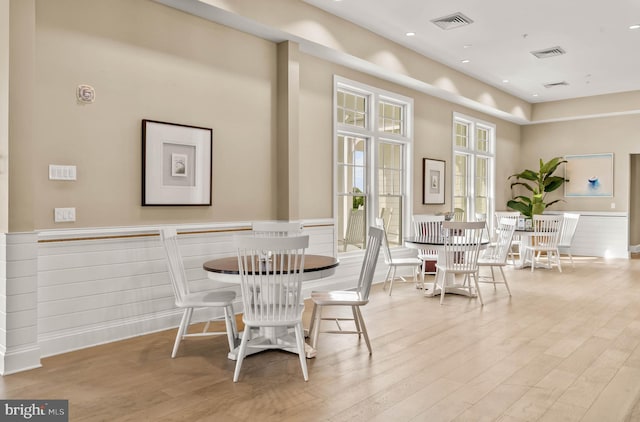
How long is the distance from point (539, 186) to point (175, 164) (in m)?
8.35

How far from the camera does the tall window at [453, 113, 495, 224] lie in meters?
8.98

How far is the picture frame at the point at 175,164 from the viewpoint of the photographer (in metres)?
4.22

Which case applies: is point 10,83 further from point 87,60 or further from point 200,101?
point 200,101

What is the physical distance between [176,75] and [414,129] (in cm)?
428

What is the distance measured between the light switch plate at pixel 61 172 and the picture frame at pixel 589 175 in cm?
1004

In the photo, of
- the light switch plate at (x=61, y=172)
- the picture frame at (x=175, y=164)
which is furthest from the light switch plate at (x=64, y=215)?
the picture frame at (x=175, y=164)

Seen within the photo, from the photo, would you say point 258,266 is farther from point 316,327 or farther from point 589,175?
point 589,175

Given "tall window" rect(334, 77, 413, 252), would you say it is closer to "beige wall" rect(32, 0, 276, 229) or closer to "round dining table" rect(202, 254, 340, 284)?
"beige wall" rect(32, 0, 276, 229)

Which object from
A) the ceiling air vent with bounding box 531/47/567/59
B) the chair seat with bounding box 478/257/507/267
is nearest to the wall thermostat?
the chair seat with bounding box 478/257/507/267

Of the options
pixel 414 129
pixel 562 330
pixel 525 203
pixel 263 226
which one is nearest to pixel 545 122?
pixel 525 203

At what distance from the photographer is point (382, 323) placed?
4555 millimetres

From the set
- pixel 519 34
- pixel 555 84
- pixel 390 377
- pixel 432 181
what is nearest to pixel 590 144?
pixel 555 84

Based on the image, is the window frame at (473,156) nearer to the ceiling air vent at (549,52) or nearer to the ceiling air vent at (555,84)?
the ceiling air vent at (555,84)

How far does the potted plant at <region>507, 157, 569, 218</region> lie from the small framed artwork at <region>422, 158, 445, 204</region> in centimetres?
287
